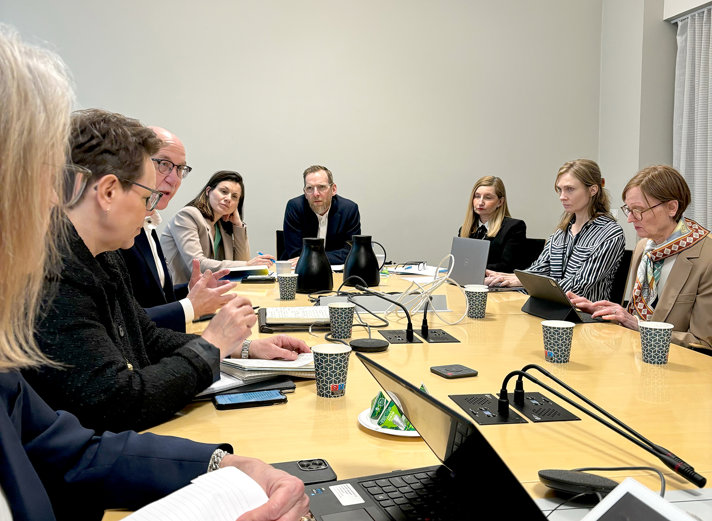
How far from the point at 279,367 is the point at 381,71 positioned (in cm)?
430

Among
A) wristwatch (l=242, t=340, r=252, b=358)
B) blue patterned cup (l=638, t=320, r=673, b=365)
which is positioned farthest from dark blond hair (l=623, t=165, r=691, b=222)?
wristwatch (l=242, t=340, r=252, b=358)

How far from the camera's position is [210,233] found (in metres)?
3.82

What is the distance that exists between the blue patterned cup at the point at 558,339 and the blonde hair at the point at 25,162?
1.31 m

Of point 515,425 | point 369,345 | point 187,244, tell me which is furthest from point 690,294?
point 187,244

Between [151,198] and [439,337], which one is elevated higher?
[151,198]

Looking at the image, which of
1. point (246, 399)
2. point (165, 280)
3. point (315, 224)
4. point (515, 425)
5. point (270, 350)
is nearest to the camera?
point (515, 425)

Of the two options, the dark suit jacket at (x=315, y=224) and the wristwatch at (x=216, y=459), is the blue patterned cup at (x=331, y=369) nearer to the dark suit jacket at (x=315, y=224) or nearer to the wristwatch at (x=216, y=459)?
the wristwatch at (x=216, y=459)

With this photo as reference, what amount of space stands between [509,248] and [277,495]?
3.45m

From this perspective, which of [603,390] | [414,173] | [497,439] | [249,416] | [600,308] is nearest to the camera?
[497,439]

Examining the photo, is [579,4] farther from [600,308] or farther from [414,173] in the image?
[600,308]

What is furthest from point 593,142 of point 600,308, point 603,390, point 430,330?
point 603,390

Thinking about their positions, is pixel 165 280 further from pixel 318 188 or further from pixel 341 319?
pixel 318 188

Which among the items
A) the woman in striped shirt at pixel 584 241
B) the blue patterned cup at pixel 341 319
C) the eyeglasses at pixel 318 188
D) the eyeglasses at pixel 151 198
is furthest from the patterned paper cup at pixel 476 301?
the eyeglasses at pixel 318 188

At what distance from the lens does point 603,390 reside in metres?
1.43
